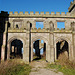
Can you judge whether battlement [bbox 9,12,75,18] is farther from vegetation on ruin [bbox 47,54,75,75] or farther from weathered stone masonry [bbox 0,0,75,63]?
vegetation on ruin [bbox 47,54,75,75]

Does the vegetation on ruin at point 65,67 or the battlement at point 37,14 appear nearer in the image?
the vegetation on ruin at point 65,67

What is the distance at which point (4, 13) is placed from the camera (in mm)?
19328

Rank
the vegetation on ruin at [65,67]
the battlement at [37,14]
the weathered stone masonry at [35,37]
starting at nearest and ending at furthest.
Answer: the vegetation on ruin at [65,67]
the weathered stone masonry at [35,37]
the battlement at [37,14]

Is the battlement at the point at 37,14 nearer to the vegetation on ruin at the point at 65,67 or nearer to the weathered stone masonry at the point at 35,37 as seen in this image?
the weathered stone masonry at the point at 35,37

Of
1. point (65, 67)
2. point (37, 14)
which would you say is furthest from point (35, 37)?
point (65, 67)

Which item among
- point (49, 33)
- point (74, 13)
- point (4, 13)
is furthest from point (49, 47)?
point (4, 13)

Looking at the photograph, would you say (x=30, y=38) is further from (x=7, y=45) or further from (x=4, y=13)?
(x=4, y=13)

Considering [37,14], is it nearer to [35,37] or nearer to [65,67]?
[35,37]

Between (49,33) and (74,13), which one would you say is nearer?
(49,33)

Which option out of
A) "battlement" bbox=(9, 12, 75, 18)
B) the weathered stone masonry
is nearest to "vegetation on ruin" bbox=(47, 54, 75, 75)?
the weathered stone masonry

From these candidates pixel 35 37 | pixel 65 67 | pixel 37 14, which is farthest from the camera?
pixel 37 14

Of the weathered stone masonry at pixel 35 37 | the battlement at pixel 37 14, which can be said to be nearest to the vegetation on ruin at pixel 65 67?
the weathered stone masonry at pixel 35 37

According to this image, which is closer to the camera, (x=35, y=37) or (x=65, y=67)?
(x=65, y=67)

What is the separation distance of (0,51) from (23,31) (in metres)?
4.82
